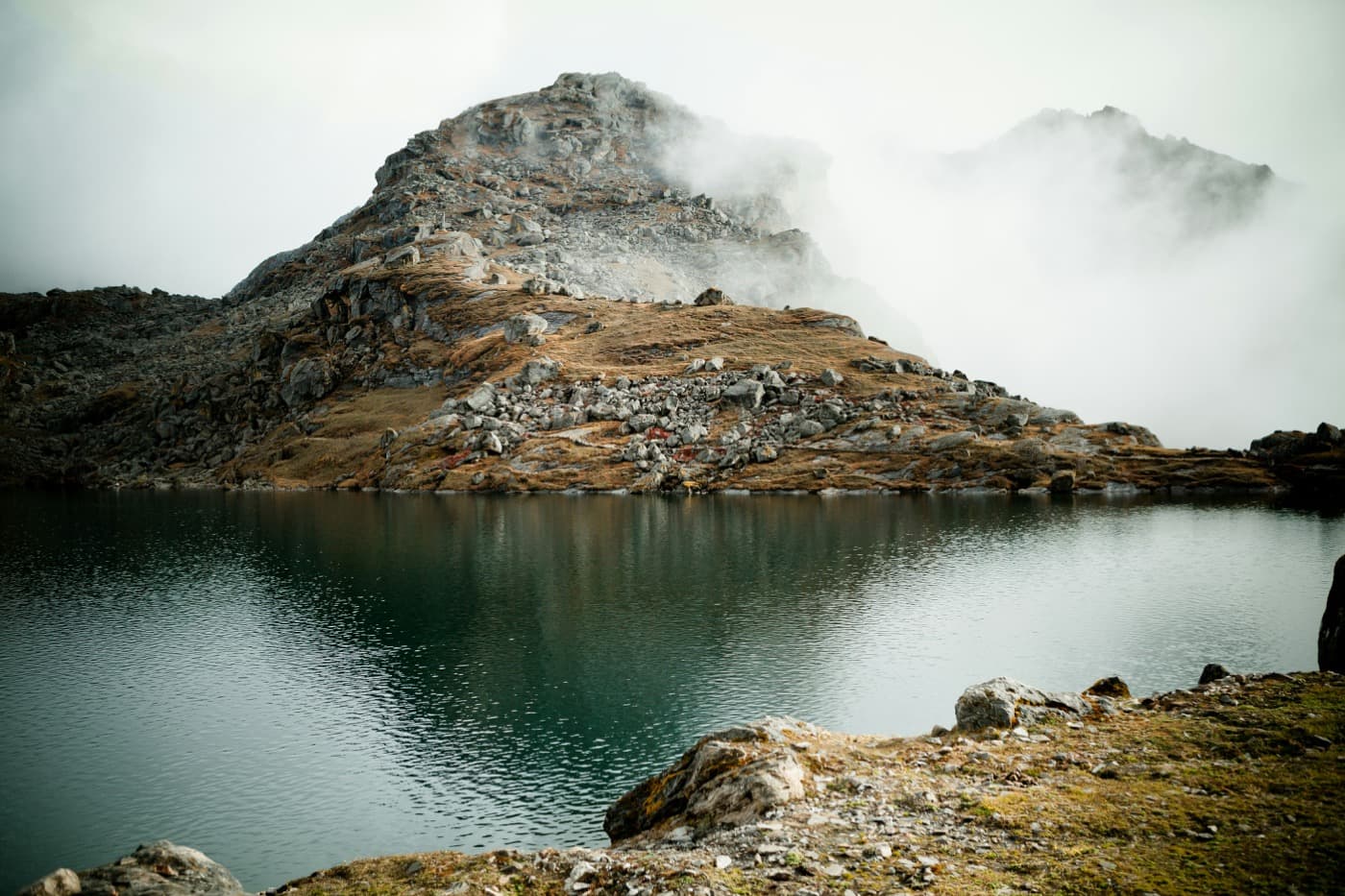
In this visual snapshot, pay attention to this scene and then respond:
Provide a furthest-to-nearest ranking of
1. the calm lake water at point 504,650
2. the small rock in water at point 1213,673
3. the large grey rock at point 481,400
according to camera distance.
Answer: the large grey rock at point 481,400, the calm lake water at point 504,650, the small rock in water at point 1213,673

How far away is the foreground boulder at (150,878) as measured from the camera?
1800 cm

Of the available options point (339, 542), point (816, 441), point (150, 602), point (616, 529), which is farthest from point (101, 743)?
point (816, 441)

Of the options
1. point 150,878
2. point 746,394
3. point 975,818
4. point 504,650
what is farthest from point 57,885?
point 746,394

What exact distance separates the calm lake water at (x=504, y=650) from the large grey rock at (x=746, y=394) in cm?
7693

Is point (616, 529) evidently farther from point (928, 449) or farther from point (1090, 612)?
point (928, 449)

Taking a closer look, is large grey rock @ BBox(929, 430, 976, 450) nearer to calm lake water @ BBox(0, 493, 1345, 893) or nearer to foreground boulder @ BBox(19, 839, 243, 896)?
calm lake water @ BBox(0, 493, 1345, 893)

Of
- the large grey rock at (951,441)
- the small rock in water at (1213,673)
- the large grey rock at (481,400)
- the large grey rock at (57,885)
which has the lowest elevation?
the large grey rock at (57,885)

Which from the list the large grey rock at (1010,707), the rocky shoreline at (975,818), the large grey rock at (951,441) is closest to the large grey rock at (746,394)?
the large grey rock at (951,441)

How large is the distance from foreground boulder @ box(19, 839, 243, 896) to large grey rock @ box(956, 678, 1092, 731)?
942 inches

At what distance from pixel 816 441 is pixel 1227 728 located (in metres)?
154

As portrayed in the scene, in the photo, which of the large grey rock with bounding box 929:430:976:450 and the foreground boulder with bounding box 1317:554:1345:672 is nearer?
the foreground boulder with bounding box 1317:554:1345:672

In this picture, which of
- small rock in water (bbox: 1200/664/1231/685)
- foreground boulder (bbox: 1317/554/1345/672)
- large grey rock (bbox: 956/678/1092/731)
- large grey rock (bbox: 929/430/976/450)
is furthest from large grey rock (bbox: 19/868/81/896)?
large grey rock (bbox: 929/430/976/450)

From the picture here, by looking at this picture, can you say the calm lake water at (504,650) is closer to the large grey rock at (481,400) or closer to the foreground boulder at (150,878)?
the foreground boulder at (150,878)

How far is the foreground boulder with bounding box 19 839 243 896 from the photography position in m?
18.0
